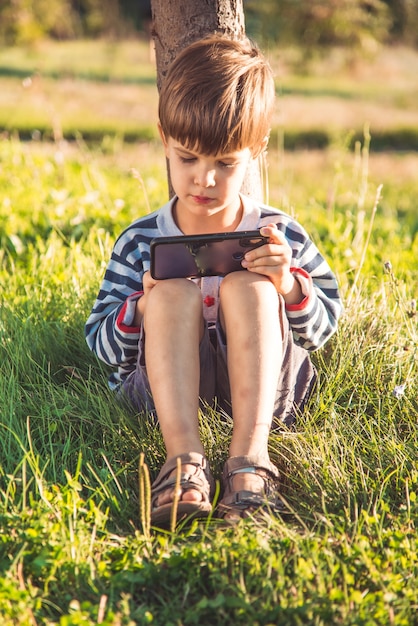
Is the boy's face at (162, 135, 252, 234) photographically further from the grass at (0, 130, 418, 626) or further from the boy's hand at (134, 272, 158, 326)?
the grass at (0, 130, 418, 626)

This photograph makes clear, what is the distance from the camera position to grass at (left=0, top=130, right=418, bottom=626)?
1.72m

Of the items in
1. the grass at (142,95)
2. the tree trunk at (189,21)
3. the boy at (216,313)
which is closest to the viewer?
the boy at (216,313)

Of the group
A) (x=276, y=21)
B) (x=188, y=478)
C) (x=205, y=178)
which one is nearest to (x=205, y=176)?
(x=205, y=178)

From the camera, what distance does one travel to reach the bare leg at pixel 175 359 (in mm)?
2076

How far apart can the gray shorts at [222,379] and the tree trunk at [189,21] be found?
3.55 ft

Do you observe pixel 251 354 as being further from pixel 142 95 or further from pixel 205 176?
pixel 142 95

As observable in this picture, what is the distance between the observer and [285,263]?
219 centimetres

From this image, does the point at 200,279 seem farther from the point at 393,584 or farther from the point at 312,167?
the point at 312,167

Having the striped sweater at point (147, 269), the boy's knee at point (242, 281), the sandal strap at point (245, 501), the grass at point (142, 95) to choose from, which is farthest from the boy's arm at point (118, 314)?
the grass at point (142, 95)

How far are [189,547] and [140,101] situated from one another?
36.7 ft

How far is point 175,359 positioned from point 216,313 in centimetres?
35

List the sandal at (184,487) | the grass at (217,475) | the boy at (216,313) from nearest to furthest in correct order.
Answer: the grass at (217,475) < the sandal at (184,487) < the boy at (216,313)

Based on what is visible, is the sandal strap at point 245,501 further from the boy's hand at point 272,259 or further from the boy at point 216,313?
the boy's hand at point 272,259

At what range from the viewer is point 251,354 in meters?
2.11
